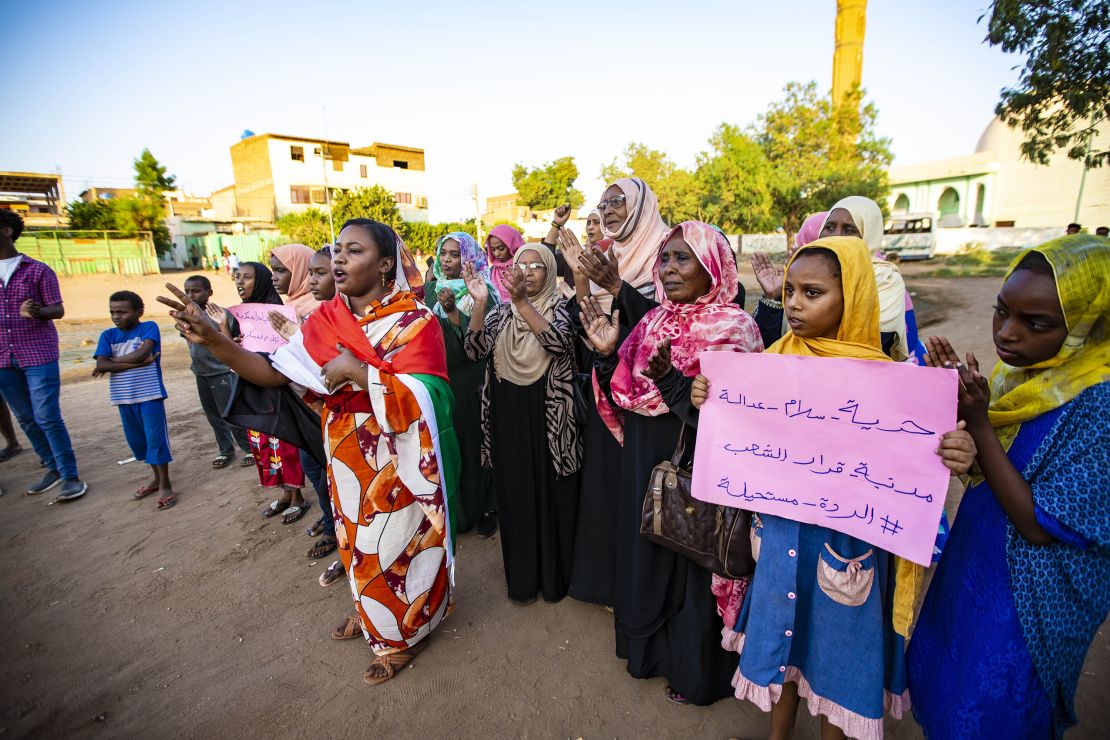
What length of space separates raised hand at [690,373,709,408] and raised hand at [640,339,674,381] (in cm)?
14

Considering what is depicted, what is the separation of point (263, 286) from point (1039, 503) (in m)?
4.78

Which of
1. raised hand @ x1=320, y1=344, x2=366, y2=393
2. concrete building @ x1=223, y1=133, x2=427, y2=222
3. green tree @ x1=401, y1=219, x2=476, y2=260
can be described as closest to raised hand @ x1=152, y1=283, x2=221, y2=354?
raised hand @ x1=320, y1=344, x2=366, y2=393

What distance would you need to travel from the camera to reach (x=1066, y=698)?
143 centimetres

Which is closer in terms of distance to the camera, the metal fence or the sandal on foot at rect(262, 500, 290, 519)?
the sandal on foot at rect(262, 500, 290, 519)

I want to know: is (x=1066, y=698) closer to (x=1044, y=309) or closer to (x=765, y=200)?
(x=1044, y=309)

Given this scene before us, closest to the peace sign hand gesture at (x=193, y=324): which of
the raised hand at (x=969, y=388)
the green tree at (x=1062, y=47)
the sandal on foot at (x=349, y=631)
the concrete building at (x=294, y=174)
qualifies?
the sandal on foot at (x=349, y=631)

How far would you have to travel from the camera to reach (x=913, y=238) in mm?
23641

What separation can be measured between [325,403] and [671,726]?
2.27 meters

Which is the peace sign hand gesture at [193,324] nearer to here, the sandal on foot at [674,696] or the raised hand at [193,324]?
the raised hand at [193,324]

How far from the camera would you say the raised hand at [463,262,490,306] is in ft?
10.7

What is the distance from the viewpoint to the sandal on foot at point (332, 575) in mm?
3457

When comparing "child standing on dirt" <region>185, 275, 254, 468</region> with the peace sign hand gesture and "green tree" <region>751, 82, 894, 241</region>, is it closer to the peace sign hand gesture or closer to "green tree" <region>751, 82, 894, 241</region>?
the peace sign hand gesture

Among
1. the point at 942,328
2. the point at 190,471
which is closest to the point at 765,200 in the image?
the point at 942,328

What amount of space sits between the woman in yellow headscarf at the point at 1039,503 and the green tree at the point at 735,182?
27.1m
